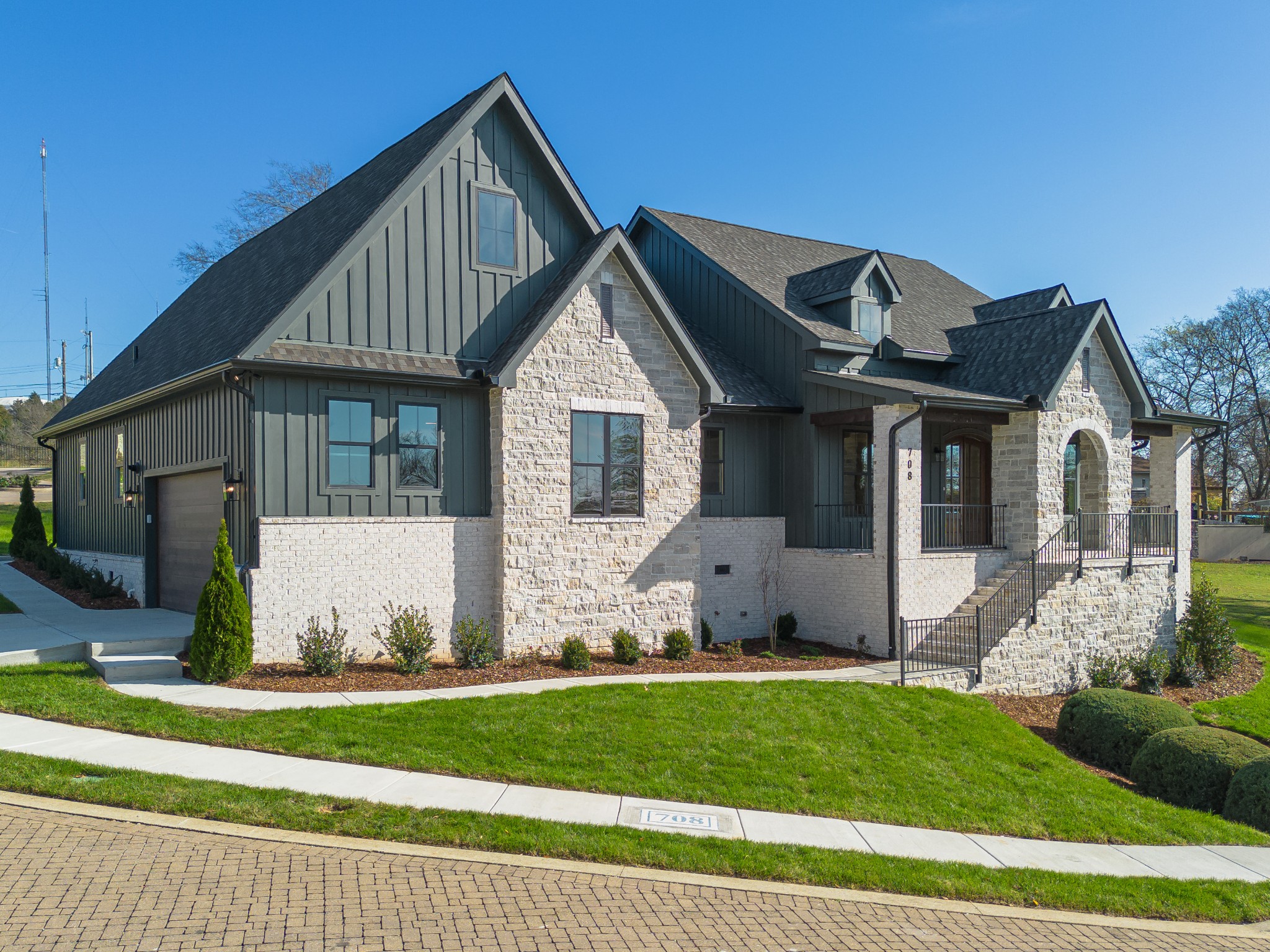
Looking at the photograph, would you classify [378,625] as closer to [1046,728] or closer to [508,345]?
[508,345]

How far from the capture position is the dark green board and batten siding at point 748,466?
1966 centimetres

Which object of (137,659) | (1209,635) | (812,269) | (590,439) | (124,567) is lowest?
(1209,635)

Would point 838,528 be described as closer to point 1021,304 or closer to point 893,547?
point 893,547

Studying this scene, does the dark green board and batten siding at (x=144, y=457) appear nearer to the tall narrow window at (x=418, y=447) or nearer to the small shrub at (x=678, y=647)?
the tall narrow window at (x=418, y=447)

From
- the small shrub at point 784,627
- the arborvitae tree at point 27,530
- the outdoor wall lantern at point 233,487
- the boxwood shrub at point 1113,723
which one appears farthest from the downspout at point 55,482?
the boxwood shrub at point 1113,723

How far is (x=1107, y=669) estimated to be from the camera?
1888cm

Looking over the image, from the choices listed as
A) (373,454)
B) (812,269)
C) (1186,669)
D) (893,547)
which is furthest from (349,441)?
(1186,669)

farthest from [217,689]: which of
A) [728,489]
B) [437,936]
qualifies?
[728,489]

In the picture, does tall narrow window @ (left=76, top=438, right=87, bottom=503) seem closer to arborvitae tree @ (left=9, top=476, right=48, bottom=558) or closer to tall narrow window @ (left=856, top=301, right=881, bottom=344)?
arborvitae tree @ (left=9, top=476, right=48, bottom=558)

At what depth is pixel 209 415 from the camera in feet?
50.1

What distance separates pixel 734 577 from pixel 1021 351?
8.67 meters

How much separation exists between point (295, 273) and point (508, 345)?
378 centimetres

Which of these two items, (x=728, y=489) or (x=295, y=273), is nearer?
(x=295, y=273)

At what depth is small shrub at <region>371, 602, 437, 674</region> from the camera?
13852mm
